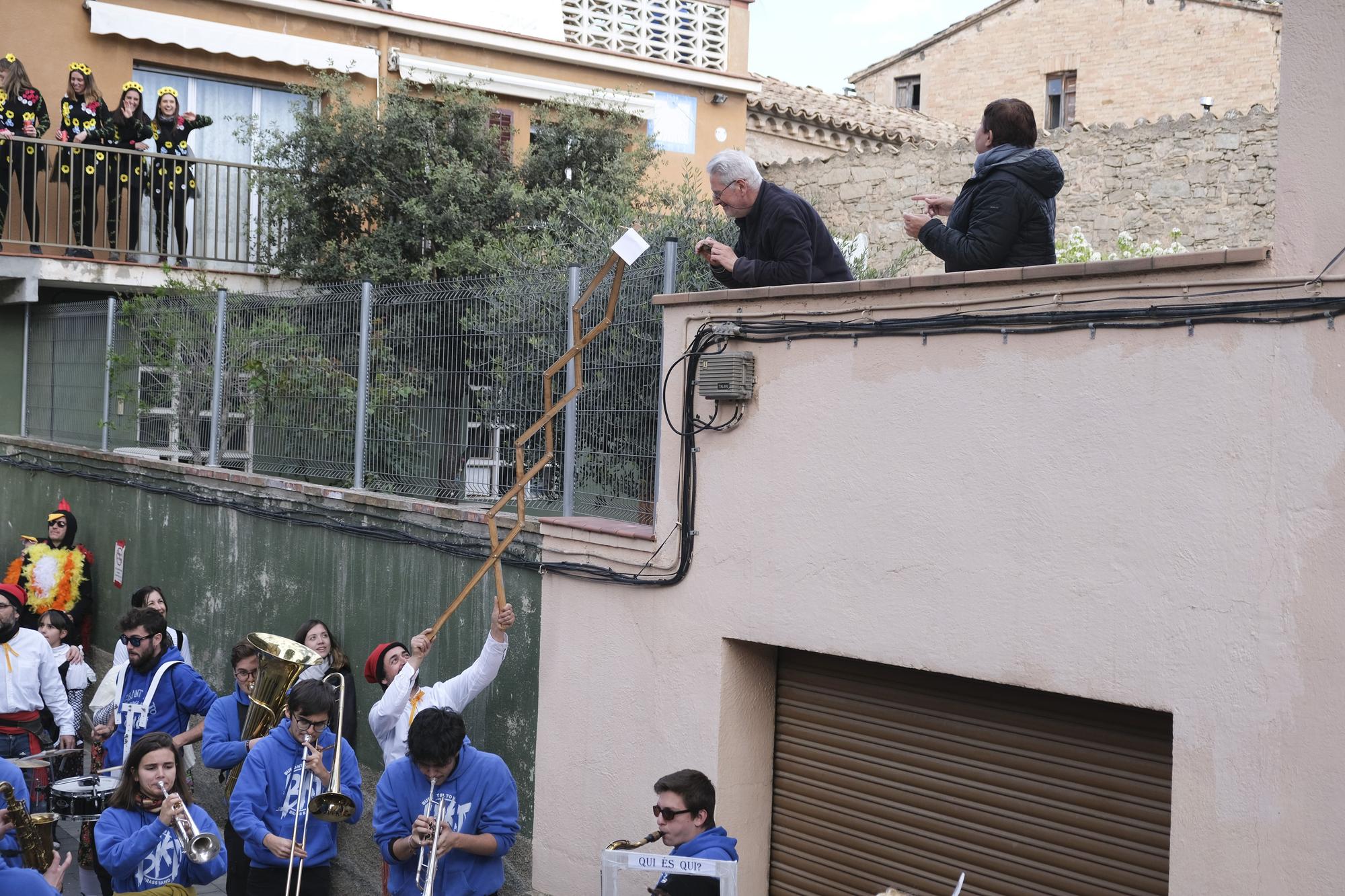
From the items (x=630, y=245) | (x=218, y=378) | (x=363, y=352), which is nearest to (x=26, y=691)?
(x=363, y=352)

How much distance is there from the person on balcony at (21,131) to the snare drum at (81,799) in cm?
871

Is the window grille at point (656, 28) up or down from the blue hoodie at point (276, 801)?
up

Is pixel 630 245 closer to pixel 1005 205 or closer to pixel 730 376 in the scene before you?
pixel 730 376

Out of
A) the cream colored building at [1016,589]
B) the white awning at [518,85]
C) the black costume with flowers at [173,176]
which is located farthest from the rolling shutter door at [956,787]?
the black costume with flowers at [173,176]

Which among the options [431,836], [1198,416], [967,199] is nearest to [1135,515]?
[1198,416]

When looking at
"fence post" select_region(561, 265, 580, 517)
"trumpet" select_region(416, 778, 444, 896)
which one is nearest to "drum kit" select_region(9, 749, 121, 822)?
"trumpet" select_region(416, 778, 444, 896)

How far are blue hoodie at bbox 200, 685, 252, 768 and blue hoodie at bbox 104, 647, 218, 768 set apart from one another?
0.62 metres

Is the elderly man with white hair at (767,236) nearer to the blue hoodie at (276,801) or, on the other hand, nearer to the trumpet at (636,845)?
the trumpet at (636,845)

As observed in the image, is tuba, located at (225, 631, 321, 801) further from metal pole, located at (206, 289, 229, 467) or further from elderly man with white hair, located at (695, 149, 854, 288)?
metal pole, located at (206, 289, 229, 467)

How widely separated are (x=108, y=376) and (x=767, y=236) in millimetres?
9724

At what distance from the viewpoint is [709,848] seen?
16.9 ft

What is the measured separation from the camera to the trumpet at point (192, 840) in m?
6.04

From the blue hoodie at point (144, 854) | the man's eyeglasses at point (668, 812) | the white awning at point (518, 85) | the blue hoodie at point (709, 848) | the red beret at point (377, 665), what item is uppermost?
the white awning at point (518, 85)

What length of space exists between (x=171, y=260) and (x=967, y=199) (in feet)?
39.5
